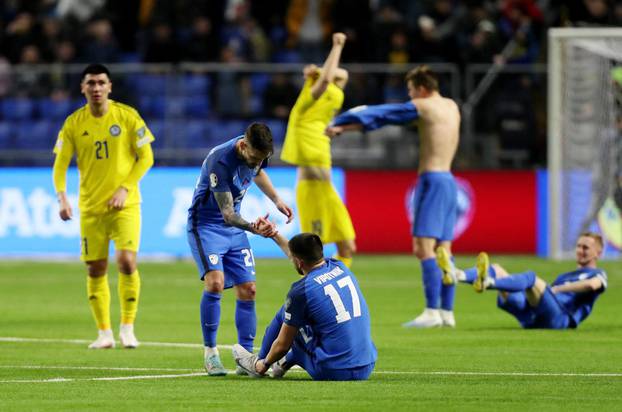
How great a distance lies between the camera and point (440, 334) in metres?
14.7

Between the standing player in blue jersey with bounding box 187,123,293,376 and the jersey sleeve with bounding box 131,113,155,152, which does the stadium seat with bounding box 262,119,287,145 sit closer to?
the jersey sleeve with bounding box 131,113,155,152

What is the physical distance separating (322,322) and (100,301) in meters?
3.85

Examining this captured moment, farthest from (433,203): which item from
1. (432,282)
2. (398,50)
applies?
(398,50)

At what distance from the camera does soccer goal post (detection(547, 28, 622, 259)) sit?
2439cm

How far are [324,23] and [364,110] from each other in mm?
13831

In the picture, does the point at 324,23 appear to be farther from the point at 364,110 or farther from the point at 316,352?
the point at 316,352

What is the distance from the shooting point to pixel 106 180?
13.9 m

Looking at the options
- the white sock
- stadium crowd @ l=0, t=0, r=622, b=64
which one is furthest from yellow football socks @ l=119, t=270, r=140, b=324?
stadium crowd @ l=0, t=0, r=622, b=64

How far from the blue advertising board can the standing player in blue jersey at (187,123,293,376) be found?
13283 mm

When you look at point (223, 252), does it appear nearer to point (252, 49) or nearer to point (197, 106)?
point (197, 106)

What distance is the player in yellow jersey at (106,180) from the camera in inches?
545

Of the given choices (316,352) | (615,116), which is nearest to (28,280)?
(615,116)

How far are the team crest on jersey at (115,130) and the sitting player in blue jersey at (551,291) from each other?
3343 mm

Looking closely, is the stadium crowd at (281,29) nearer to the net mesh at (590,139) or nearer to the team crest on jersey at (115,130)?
the net mesh at (590,139)
